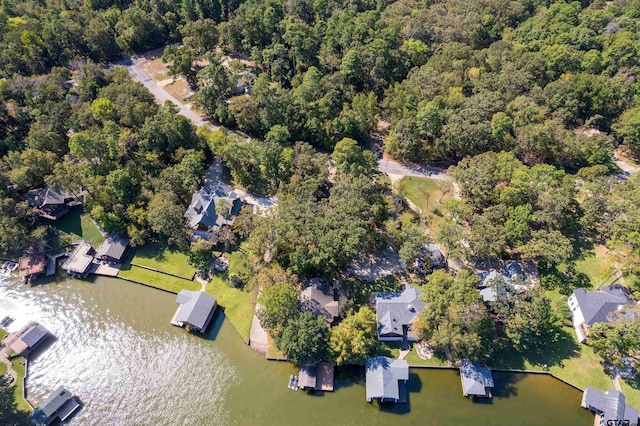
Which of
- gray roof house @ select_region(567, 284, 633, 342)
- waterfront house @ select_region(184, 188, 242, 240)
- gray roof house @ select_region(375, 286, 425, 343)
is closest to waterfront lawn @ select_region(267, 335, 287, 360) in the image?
gray roof house @ select_region(375, 286, 425, 343)

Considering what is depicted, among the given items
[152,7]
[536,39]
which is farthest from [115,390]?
[536,39]

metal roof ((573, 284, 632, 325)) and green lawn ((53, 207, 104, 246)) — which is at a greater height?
green lawn ((53, 207, 104, 246))

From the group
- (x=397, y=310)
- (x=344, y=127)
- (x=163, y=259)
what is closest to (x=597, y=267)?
(x=397, y=310)

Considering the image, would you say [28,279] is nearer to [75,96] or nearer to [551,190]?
[75,96]

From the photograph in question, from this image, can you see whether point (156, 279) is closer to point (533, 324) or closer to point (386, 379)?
point (386, 379)

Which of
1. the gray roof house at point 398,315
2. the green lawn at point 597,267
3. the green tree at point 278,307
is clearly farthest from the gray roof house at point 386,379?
the green lawn at point 597,267

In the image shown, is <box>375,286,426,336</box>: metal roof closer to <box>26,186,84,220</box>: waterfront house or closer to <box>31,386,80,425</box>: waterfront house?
<box>31,386,80,425</box>: waterfront house
